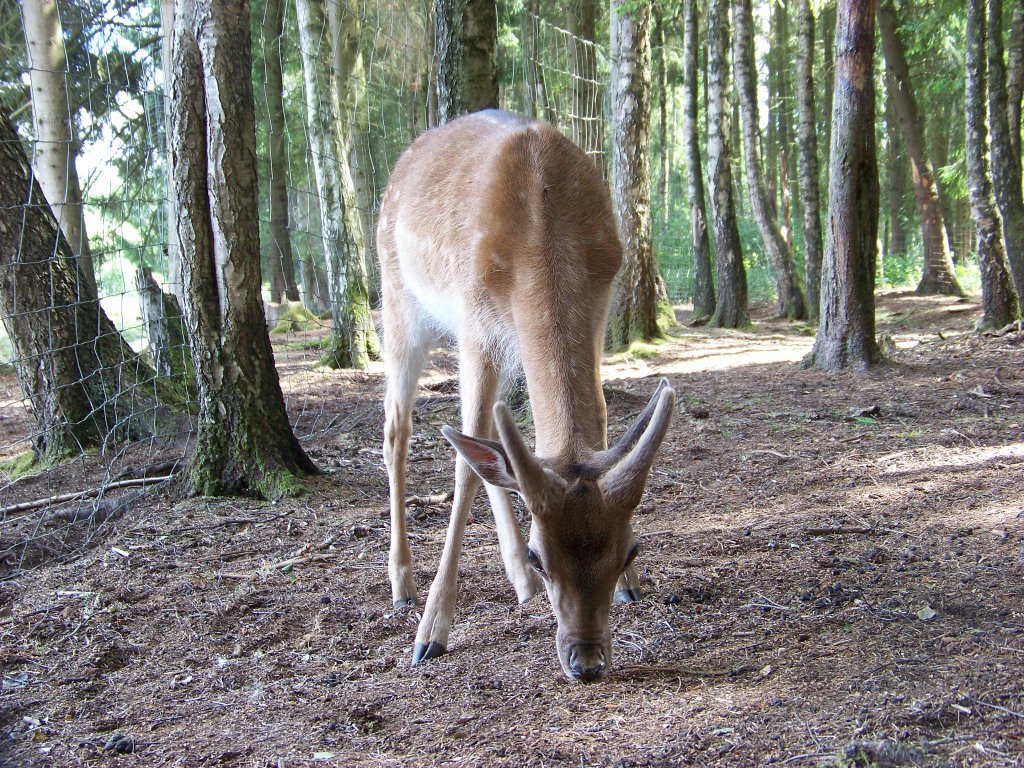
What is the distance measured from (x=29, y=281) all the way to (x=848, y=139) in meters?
7.47

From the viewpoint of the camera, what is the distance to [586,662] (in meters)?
2.97

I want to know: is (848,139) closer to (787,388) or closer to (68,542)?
(787,388)

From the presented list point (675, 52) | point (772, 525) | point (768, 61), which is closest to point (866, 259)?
point (772, 525)

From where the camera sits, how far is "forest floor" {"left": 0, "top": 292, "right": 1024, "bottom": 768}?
281cm

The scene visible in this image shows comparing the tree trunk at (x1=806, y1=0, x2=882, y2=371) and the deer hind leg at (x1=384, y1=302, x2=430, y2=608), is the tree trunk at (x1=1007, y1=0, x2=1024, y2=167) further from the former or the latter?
the deer hind leg at (x1=384, y1=302, x2=430, y2=608)

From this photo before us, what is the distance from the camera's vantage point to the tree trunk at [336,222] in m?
10.6

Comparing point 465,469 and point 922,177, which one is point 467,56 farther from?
point 922,177

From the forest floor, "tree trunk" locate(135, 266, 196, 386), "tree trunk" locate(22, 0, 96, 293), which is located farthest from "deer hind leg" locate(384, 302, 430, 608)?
Result: "tree trunk" locate(22, 0, 96, 293)

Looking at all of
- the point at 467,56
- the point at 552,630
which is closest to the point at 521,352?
the point at 552,630

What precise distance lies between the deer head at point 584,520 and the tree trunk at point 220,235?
2.83 m

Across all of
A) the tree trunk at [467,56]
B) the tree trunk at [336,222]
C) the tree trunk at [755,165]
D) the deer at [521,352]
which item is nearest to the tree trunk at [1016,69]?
the tree trunk at [755,165]

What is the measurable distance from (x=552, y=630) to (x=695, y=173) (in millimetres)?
13363

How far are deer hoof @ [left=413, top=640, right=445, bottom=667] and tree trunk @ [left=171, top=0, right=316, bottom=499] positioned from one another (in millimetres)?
2160

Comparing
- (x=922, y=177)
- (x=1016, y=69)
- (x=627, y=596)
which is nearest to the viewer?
(x=627, y=596)
